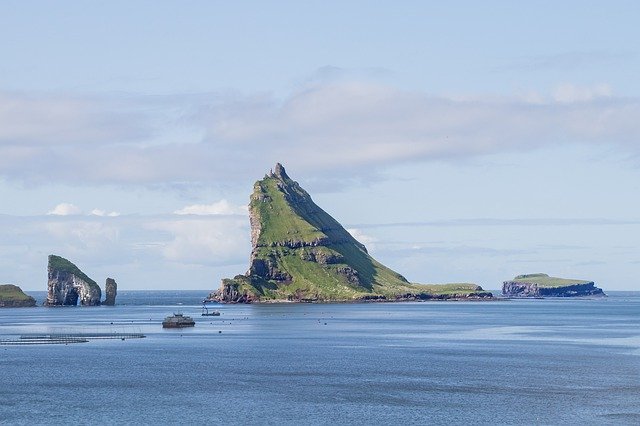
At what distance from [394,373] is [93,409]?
188 feet

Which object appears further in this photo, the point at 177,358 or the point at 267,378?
the point at 177,358

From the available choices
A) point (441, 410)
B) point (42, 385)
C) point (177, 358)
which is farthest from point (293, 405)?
point (177, 358)

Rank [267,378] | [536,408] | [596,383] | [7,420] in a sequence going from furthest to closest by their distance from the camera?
[267,378]
[596,383]
[536,408]
[7,420]

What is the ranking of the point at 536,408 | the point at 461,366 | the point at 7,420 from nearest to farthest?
the point at 7,420 → the point at 536,408 → the point at 461,366

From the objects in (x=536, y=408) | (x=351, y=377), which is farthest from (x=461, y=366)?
(x=536, y=408)

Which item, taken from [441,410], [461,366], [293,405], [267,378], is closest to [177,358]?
[267,378]

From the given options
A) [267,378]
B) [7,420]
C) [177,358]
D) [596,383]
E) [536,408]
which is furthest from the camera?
[177,358]

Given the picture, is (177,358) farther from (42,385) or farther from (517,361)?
(517,361)

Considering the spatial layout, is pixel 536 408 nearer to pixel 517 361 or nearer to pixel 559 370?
pixel 559 370

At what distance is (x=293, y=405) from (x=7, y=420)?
1430 inches

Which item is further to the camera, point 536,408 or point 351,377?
point 351,377

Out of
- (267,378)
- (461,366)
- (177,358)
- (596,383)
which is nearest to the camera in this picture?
(596,383)

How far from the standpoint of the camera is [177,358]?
647ft

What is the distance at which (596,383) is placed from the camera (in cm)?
15188
